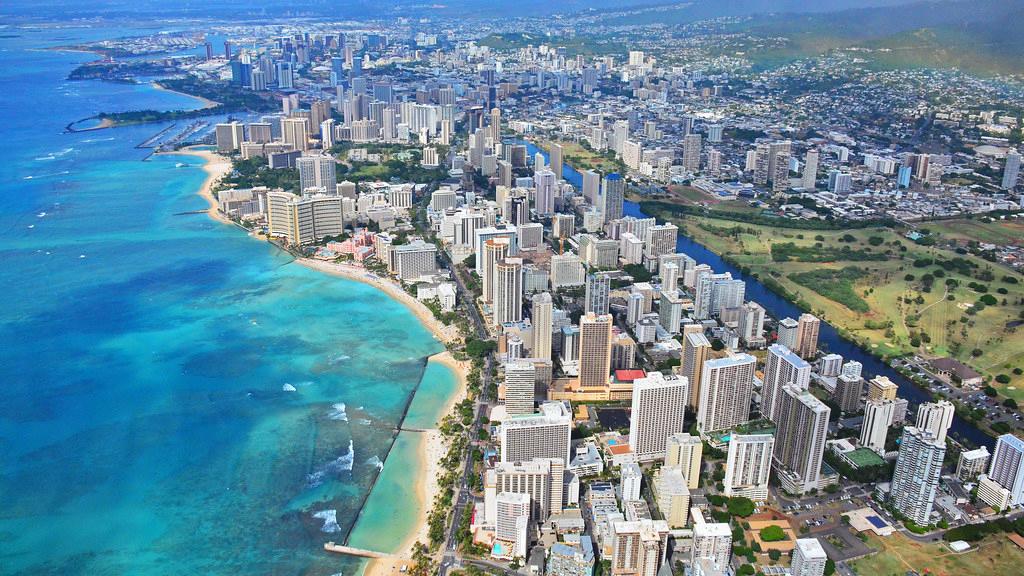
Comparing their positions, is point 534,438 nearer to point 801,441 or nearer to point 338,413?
point 338,413

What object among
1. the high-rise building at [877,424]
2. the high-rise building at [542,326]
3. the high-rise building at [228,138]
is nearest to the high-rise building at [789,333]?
the high-rise building at [877,424]

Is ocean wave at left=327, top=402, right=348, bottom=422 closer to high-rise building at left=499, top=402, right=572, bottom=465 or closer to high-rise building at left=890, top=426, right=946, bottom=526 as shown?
high-rise building at left=499, top=402, right=572, bottom=465

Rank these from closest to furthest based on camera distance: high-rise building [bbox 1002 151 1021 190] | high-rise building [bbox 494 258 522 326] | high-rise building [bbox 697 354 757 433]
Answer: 1. high-rise building [bbox 697 354 757 433]
2. high-rise building [bbox 494 258 522 326]
3. high-rise building [bbox 1002 151 1021 190]

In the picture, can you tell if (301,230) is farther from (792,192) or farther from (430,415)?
(792,192)

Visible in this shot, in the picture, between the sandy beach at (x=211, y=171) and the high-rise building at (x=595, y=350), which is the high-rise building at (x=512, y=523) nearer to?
the high-rise building at (x=595, y=350)

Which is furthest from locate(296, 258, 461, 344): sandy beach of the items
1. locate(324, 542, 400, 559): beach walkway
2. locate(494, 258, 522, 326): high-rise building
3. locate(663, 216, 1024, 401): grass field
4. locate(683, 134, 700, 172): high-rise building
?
locate(683, 134, 700, 172): high-rise building

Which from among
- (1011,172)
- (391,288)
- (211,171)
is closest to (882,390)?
(391,288)
